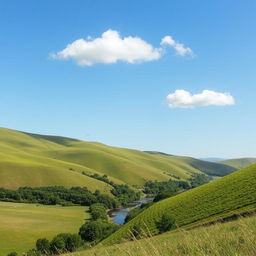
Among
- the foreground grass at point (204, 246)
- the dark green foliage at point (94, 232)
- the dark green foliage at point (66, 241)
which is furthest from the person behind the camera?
the dark green foliage at point (94, 232)

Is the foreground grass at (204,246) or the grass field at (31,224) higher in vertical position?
the foreground grass at (204,246)

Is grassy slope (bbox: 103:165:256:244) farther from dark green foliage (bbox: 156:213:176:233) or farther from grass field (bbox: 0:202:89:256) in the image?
grass field (bbox: 0:202:89:256)

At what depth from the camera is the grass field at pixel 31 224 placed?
76.5 metres

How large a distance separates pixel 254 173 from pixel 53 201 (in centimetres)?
11828

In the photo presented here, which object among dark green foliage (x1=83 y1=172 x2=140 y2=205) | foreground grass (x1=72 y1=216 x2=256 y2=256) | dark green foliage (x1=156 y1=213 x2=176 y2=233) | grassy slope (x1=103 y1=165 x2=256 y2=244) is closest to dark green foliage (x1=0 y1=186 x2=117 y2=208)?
dark green foliage (x1=83 y1=172 x2=140 y2=205)

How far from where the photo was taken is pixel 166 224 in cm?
5453

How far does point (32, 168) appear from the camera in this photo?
189125mm

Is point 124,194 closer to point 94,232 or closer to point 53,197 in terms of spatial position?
point 53,197

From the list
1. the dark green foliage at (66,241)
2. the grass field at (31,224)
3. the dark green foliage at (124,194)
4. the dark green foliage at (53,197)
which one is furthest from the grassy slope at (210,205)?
the dark green foliage at (124,194)

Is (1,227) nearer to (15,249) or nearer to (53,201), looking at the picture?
(15,249)

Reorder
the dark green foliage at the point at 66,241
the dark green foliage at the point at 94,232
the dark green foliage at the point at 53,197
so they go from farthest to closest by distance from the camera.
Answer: the dark green foliage at the point at 53,197, the dark green foliage at the point at 94,232, the dark green foliage at the point at 66,241

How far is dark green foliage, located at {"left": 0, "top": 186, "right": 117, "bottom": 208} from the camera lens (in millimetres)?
153438

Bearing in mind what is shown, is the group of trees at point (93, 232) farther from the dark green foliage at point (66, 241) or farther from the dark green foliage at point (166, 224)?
the dark green foliage at point (166, 224)

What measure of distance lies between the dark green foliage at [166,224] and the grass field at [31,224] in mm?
36775
